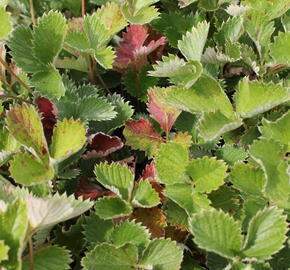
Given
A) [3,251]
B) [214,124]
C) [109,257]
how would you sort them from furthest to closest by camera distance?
[214,124] < [109,257] < [3,251]

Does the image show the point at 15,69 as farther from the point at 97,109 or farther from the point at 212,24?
the point at 212,24

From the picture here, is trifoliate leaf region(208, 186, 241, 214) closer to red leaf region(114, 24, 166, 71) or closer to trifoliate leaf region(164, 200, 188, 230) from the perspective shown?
trifoliate leaf region(164, 200, 188, 230)

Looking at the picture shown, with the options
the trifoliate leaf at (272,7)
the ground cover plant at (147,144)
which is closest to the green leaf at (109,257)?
the ground cover plant at (147,144)

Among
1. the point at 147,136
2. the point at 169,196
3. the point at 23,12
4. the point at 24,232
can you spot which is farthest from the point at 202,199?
the point at 23,12

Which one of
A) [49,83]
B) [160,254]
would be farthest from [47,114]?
[160,254]

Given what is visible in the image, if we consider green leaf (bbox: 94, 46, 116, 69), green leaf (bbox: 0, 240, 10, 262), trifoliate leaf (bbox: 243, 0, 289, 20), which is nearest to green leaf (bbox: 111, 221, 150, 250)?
green leaf (bbox: 0, 240, 10, 262)

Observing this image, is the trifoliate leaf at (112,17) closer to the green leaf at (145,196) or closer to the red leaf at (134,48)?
the red leaf at (134,48)

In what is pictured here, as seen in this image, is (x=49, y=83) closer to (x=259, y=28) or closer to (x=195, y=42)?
(x=195, y=42)

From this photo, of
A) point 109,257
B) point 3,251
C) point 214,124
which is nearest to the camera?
point 3,251
